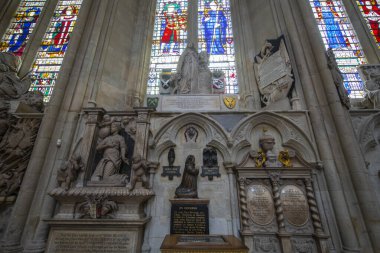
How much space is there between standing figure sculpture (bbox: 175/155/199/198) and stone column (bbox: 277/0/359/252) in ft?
10.8

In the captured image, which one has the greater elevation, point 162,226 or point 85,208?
point 85,208

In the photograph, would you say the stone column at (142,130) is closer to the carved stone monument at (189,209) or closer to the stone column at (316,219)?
the carved stone monument at (189,209)

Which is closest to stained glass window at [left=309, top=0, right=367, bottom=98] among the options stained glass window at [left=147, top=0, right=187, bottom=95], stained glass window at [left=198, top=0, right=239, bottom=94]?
stained glass window at [left=198, top=0, right=239, bottom=94]

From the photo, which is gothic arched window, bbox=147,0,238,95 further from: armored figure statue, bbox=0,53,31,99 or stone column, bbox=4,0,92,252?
armored figure statue, bbox=0,53,31,99

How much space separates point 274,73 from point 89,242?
7.15 metres

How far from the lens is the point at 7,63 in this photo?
766 centimetres

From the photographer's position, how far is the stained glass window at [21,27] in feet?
29.9

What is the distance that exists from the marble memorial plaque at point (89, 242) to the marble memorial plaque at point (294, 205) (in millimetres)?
3559

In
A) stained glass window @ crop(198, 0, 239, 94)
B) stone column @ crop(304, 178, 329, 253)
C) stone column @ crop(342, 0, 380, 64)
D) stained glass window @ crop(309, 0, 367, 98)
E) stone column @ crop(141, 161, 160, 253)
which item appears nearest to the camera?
stone column @ crop(304, 178, 329, 253)

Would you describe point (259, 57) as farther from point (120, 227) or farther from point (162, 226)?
point (120, 227)

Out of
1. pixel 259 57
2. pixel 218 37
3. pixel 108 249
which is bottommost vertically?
pixel 108 249

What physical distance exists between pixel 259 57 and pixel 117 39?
20.2 ft

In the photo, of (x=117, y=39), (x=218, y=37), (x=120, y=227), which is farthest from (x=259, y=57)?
(x=120, y=227)

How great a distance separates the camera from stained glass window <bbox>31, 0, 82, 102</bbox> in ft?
27.2
